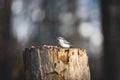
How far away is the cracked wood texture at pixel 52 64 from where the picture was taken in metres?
1.93

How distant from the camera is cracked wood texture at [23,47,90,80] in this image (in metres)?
1.93

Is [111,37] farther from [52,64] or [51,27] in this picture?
[51,27]

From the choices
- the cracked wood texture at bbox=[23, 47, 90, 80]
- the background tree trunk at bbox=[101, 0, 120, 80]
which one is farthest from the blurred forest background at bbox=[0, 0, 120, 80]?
the cracked wood texture at bbox=[23, 47, 90, 80]

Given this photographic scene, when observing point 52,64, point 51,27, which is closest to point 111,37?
point 52,64

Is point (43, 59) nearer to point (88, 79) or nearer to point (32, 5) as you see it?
point (88, 79)

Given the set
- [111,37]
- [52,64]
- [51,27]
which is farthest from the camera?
[51,27]

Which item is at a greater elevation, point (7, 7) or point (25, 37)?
point (7, 7)

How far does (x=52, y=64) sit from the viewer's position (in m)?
1.93

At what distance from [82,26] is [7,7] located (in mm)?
1941

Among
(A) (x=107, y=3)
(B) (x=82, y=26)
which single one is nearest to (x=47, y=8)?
(B) (x=82, y=26)

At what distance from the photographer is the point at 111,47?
3754mm

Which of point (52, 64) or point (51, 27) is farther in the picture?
point (51, 27)

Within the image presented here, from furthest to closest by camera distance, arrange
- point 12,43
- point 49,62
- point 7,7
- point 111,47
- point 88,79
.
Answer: point 12,43, point 7,7, point 111,47, point 88,79, point 49,62

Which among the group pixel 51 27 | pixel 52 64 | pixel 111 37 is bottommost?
pixel 52 64
